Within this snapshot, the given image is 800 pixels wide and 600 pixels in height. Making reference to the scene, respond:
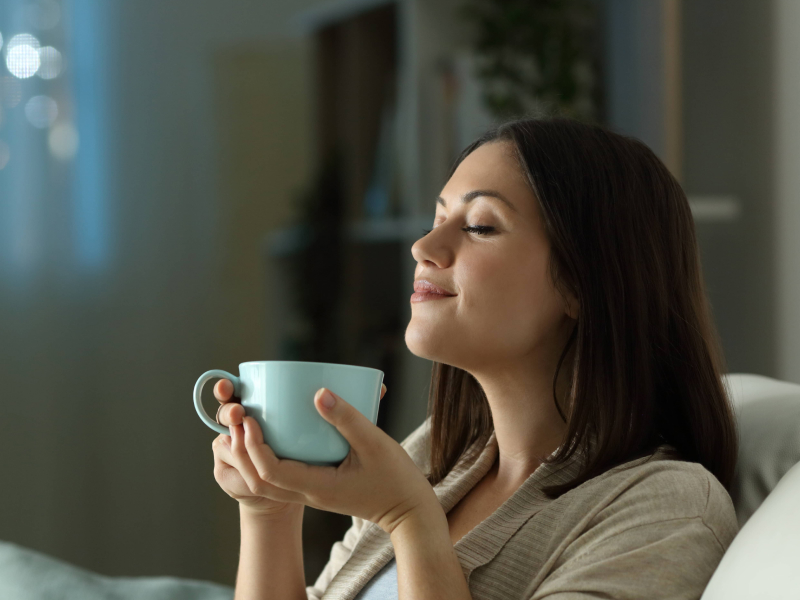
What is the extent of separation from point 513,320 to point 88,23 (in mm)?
2196

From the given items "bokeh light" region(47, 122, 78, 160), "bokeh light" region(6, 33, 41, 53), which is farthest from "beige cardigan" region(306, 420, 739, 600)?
"bokeh light" region(6, 33, 41, 53)

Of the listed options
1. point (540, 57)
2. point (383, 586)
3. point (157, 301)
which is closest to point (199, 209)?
point (157, 301)

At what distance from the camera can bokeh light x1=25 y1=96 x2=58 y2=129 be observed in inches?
97.2

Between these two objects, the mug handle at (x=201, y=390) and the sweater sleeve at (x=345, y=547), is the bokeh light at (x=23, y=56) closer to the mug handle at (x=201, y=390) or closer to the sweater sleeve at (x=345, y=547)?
the sweater sleeve at (x=345, y=547)

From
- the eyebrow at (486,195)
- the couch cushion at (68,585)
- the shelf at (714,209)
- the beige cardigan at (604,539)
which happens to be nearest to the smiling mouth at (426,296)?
the eyebrow at (486,195)

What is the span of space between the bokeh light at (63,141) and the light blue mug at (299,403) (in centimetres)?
208

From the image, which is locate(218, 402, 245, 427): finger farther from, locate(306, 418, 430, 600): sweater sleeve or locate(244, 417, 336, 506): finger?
locate(306, 418, 430, 600): sweater sleeve

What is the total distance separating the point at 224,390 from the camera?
0.72 m

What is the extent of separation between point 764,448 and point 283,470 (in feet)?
1.86

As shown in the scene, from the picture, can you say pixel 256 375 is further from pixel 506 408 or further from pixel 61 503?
pixel 61 503

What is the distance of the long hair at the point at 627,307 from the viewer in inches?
35.5

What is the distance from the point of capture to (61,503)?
249 cm

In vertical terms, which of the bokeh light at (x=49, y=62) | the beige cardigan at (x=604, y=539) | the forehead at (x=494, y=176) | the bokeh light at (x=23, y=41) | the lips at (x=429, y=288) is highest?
the bokeh light at (x=23, y=41)

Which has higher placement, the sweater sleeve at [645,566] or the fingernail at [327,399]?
the fingernail at [327,399]
